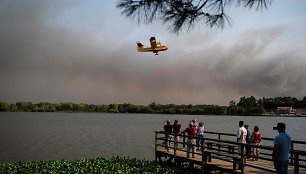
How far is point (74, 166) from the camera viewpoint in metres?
17.5

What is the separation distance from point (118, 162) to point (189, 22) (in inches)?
426

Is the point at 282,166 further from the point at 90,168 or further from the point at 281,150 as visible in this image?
the point at 90,168

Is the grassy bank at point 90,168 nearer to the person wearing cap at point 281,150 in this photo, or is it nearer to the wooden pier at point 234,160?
the wooden pier at point 234,160

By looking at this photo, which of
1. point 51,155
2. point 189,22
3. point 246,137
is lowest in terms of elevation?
point 51,155

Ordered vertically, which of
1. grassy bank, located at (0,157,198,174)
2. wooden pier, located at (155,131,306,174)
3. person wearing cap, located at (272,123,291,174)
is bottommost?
grassy bank, located at (0,157,198,174)

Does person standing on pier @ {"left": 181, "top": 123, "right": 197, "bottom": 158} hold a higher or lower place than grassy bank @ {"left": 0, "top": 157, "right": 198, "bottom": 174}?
higher

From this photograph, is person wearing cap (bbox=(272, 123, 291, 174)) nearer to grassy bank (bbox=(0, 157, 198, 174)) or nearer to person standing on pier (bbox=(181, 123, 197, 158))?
person standing on pier (bbox=(181, 123, 197, 158))

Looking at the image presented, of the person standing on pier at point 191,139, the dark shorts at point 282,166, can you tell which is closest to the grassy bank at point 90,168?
the person standing on pier at point 191,139

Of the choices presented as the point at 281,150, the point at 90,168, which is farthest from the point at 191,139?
the point at 281,150

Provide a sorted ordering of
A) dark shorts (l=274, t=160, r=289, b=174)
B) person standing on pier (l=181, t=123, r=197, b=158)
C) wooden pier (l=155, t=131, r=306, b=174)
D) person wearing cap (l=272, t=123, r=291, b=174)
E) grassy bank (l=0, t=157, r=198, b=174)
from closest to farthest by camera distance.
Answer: person wearing cap (l=272, t=123, r=291, b=174) → dark shorts (l=274, t=160, r=289, b=174) → wooden pier (l=155, t=131, r=306, b=174) → grassy bank (l=0, t=157, r=198, b=174) → person standing on pier (l=181, t=123, r=197, b=158)

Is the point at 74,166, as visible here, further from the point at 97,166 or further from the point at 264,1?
the point at 264,1

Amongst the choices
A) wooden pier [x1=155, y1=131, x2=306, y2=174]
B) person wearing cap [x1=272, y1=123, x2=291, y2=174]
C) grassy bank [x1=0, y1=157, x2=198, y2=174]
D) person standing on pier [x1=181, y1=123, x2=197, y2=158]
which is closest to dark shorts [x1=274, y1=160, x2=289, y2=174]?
person wearing cap [x1=272, y1=123, x2=291, y2=174]

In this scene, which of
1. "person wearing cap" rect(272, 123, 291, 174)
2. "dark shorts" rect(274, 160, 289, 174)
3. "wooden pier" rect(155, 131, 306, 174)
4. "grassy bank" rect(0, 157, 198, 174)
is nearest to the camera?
"person wearing cap" rect(272, 123, 291, 174)

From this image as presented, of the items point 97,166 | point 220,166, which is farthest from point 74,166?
point 220,166
